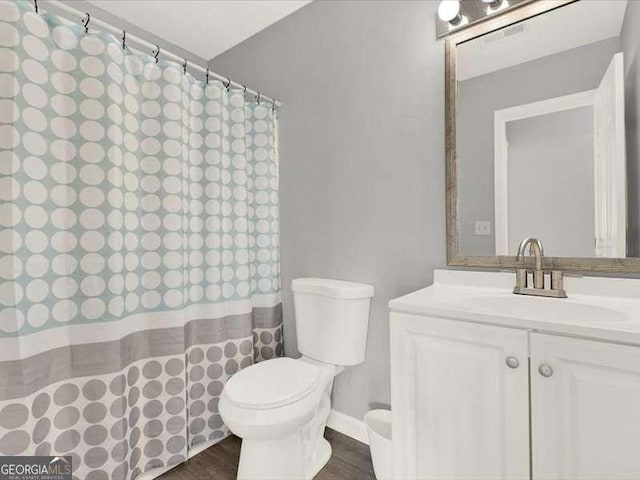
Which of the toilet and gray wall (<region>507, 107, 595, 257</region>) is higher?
gray wall (<region>507, 107, 595, 257</region>)

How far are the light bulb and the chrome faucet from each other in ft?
3.19

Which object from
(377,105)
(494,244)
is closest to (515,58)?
(377,105)

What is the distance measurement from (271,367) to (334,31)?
178 cm

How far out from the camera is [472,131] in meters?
1.43

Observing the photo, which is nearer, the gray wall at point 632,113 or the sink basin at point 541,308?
the sink basin at point 541,308

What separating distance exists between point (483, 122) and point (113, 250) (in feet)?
5.38

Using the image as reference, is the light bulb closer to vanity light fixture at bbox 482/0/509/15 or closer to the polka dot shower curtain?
vanity light fixture at bbox 482/0/509/15

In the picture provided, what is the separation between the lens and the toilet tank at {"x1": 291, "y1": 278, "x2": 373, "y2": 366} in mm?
1594

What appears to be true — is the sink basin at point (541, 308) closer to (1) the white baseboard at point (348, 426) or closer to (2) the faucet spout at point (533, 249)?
(2) the faucet spout at point (533, 249)

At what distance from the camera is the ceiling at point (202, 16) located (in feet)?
6.19

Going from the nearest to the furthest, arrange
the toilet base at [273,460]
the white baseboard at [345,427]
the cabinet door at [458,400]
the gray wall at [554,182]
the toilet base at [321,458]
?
the cabinet door at [458,400] < the gray wall at [554,182] < the toilet base at [273,460] < the toilet base at [321,458] < the white baseboard at [345,427]

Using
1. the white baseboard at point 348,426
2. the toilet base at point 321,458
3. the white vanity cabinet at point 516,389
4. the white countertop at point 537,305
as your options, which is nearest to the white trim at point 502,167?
the white countertop at point 537,305

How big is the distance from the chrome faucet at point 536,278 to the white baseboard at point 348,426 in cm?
107

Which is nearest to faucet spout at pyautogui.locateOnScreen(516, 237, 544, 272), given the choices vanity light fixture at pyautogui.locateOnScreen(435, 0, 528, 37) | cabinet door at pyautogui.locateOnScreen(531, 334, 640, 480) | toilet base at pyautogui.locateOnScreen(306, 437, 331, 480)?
cabinet door at pyautogui.locateOnScreen(531, 334, 640, 480)
